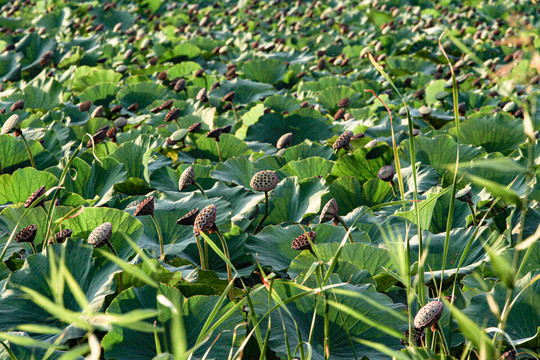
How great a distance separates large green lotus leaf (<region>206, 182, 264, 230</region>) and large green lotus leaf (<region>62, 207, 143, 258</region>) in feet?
0.83

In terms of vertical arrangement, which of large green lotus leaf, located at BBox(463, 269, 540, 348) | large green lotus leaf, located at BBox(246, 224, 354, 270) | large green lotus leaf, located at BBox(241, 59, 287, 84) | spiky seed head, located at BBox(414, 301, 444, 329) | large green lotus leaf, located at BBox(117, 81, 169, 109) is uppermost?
spiky seed head, located at BBox(414, 301, 444, 329)

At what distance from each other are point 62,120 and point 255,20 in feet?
11.9

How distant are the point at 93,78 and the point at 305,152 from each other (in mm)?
1903

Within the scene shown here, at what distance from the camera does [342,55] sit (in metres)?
4.11

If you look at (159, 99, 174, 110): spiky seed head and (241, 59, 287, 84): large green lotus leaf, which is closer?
(159, 99, 174, 110): spiky seed head

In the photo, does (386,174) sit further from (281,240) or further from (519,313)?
(519,313)

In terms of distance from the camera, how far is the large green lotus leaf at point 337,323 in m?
0.89

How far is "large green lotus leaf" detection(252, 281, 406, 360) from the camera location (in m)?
0.89

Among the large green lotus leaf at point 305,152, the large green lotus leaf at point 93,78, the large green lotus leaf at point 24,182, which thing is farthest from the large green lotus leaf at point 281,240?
the large green lotus leaf at point 93,78

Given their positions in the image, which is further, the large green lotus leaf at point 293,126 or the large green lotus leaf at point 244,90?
the large green lotus leaf at point 244,90

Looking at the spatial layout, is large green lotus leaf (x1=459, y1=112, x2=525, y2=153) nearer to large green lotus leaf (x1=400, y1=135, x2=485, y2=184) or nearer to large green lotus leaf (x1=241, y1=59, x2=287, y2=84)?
large green lotus leaf (x1=400, y1=135, x2=485, y2=184)

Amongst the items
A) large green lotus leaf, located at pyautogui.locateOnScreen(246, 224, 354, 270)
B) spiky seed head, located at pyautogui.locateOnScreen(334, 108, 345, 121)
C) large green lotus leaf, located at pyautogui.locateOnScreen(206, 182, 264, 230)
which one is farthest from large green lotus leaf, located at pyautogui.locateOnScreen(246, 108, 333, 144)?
large green lotus leaf, located at pyautogui.locateOnScreen(246, 224, 354, 270)

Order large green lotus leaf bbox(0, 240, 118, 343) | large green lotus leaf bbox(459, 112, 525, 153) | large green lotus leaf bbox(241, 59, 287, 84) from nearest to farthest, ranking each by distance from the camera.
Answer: large green lotus leaf bbox(0, 240, 118, 343) → large green lotus leaf bbox(459, 112, 525, 153) → large green lotus leaf bbox(241, 59, 287, 84)

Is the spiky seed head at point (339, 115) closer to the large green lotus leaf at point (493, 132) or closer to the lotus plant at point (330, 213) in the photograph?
the large green lotus leaf at point (493, 132)
